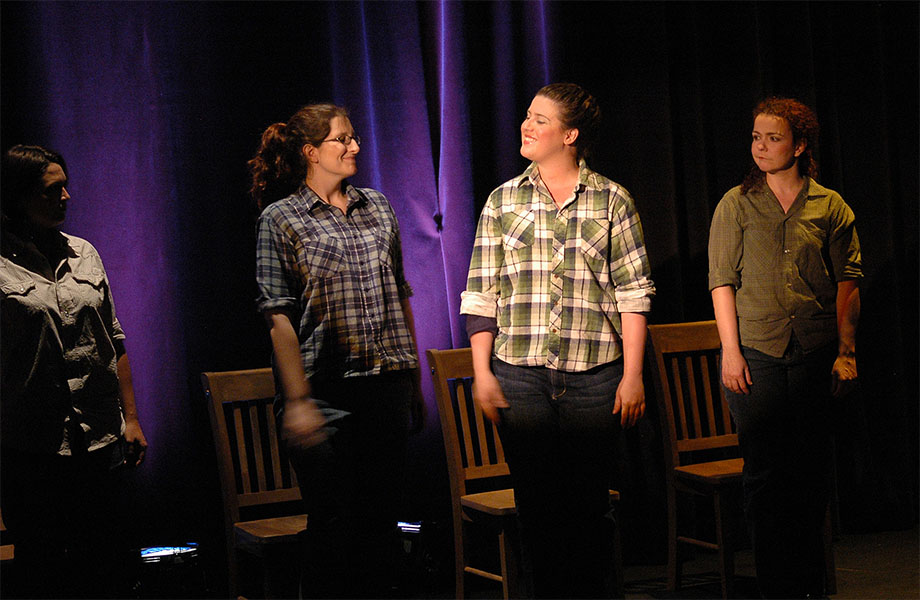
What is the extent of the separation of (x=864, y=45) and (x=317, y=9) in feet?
8.63

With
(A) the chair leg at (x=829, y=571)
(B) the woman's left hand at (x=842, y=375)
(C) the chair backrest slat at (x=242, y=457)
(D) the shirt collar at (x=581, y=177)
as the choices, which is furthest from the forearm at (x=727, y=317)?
(C) the chair backrest slat at (x=242, y=457)

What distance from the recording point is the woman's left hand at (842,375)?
9.58 feet

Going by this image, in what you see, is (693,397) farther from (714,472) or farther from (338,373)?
(338,373)

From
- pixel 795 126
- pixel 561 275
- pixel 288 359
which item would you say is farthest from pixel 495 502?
pixel 795 126

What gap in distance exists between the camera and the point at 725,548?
11.3 feet

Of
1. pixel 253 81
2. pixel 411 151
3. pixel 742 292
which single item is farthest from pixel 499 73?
pixel 742 292

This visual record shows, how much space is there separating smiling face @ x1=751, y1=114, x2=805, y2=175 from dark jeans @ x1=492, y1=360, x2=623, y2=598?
1047mm

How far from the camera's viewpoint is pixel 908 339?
4527 mm

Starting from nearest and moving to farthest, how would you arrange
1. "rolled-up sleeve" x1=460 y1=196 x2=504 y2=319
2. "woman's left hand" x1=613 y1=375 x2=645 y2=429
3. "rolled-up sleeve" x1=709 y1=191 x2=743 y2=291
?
"woman's left hand" x1=613 y1=375 x2=645 y2=429, "rolled-up sleeve" x1=460 y1=196 x2=504 y2=319, "rolled-up sleeve" x1=709 y1=191 x2=743 y2=291

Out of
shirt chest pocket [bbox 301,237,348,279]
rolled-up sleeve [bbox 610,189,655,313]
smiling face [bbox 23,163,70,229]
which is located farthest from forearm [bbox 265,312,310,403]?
rolled-up sleeve [bbox 610,189,655,313]

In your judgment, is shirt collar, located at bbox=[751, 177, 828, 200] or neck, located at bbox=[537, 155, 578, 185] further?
shirt collar, located at bbox=[751, 177, 828, 200]

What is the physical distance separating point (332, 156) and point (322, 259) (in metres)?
0.29

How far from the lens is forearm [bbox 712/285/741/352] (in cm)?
296

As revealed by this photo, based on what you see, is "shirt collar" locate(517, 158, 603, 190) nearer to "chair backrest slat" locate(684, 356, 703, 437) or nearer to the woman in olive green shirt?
the woman in olive green shirt
